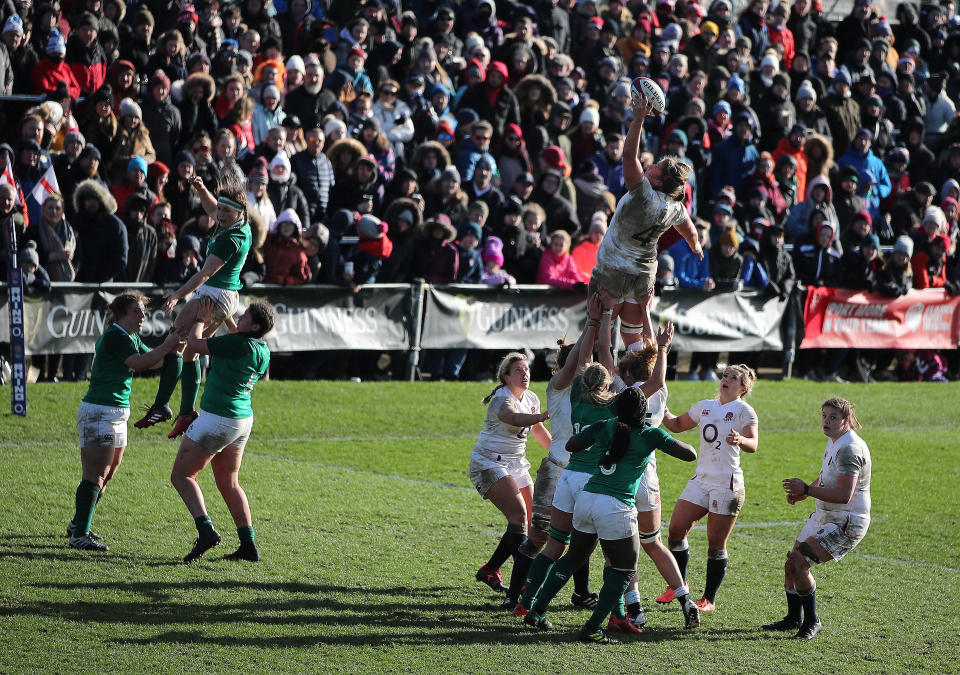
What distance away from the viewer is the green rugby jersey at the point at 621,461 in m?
7.78

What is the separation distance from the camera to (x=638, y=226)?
Result: 822 centimetres

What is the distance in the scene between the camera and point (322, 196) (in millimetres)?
17422

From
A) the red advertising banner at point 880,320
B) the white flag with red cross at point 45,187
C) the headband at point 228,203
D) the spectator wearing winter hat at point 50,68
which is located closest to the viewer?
the headband at point 228,203

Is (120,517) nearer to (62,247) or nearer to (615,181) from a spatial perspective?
(62,247)

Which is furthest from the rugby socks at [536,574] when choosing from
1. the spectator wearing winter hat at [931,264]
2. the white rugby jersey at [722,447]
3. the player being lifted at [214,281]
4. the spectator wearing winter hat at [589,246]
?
the spectator wearing winter hat at [931,264]

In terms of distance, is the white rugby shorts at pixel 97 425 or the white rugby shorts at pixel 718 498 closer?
the white rugby shorts at pixel 718 498

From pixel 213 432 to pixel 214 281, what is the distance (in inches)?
61.5

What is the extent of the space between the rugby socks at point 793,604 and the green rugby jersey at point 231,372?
377 centimetres

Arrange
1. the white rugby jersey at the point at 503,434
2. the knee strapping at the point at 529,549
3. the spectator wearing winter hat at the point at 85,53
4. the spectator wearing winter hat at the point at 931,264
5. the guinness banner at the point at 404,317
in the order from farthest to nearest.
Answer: the spectator wearing winter hat at the point at 931,264, the spectator wearing winter hat at the point at 85,53, the guinness banner at the point at 404,317, the white rugby jersey at the point at 503,434, the knee strapping at the point at 529,549

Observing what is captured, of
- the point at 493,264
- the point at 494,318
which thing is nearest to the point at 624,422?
the point at 494,318

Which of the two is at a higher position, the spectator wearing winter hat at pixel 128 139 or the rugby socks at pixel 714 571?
the spectator wearing winter hat at pixel 128 139

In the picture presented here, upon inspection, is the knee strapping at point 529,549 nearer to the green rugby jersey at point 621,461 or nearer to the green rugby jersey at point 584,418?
the green rugby jersey at point 584,418

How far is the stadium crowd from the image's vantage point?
16.0m

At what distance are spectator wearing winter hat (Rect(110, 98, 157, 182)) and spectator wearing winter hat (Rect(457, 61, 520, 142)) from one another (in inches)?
211
